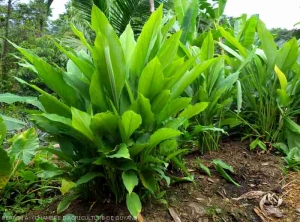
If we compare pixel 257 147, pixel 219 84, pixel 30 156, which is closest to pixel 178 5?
pixel 219 84

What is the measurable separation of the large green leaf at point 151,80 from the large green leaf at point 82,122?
10.6 inches

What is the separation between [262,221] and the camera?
4.54 feet

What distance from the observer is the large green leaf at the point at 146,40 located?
1285 millimetres

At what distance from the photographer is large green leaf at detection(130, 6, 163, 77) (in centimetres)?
129

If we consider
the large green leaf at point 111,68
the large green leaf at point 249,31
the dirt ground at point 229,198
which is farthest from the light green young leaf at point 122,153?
the large green leaf at point 249,31

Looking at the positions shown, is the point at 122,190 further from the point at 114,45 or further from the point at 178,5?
the point at 178,5

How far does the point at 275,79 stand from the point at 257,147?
0.48 meters

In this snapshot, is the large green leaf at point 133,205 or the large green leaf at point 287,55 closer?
the large green leaf at point 133,205

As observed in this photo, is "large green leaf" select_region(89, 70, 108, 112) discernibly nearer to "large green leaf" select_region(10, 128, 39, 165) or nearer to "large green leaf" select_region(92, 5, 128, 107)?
"large green leaf" select_region(92, 5, 128, 107)

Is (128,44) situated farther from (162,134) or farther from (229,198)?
(229,198)

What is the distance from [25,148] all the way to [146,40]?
82 centimetres

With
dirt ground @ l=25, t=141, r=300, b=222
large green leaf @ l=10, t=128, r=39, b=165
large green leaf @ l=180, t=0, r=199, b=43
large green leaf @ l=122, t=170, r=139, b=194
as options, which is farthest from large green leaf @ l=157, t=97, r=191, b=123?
large green leaf @ l=180, t=0, r=199, b=43

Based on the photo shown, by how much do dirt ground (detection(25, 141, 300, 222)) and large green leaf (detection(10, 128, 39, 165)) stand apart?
0.91 feet

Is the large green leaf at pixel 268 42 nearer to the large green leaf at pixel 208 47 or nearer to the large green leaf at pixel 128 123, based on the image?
the large green leaf at pixel 208 47
